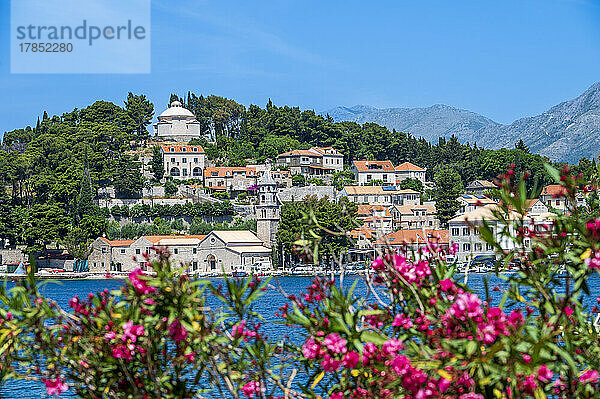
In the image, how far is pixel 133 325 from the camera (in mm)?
4988

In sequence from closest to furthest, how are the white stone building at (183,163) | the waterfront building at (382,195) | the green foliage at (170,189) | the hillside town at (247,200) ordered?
the hillside town at (247,200) → the green foliage at (170,189) → the waterfront building at (382,195) → the white stone building at (183,163)

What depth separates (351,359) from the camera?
15.9ft

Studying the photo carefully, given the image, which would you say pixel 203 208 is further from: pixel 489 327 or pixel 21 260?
pixel 489 327

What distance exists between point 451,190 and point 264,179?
1442 cm

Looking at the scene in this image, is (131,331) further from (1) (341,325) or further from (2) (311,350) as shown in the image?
(1) (341,325)

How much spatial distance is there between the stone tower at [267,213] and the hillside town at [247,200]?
7 cm

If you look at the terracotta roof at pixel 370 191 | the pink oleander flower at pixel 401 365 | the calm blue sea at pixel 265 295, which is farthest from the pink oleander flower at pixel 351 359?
the terracotta roof at pixel 370 191

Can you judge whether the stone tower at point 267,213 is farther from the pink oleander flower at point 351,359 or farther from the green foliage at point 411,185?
the pink oleander flower at point 351,359

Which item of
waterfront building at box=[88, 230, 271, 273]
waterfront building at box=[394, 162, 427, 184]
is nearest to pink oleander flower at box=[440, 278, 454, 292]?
waterfront building at box=[88, 230, 271, 273]

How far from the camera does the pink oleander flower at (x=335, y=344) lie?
15.8 feet

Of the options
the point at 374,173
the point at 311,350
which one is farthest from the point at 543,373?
the point at 374,173

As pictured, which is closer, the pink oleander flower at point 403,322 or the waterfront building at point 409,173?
the pink oleander flower at point 403,322

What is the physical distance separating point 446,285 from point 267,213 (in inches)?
1967

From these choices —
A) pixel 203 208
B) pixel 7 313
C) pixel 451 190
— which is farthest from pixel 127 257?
pixel 7 313
